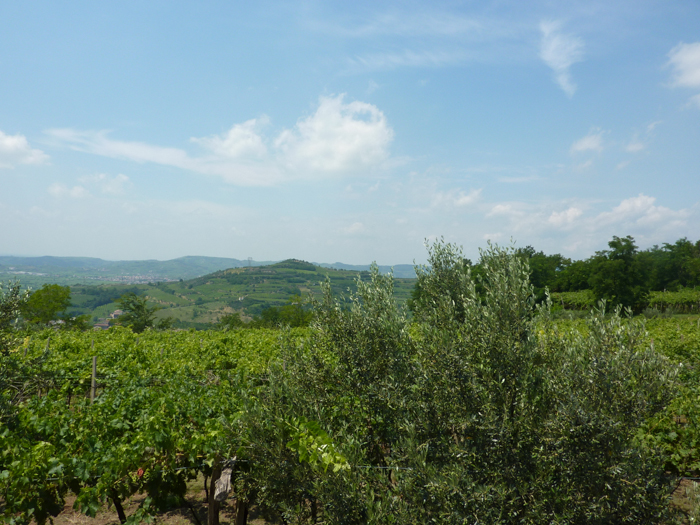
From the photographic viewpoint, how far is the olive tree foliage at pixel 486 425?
3.66 metres

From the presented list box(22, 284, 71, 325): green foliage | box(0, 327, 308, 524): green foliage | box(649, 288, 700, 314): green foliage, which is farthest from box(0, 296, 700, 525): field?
box(649, 288, 700, 314): green foliage

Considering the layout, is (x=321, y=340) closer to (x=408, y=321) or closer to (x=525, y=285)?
(x=408, y=321)

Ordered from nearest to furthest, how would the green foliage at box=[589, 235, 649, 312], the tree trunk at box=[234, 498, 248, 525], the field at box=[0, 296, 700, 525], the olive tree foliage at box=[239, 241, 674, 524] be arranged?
the olive tree foliage at box=[239, 241, 674, 524]
the field at box=[0, 296, 700, 525]
the tree trunk at box=[234, 498, 248, 525]
the green foliage at box=[589, 235, 649, 312]

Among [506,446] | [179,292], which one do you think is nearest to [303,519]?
[506,446]

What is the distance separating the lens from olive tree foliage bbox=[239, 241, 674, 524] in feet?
12.0

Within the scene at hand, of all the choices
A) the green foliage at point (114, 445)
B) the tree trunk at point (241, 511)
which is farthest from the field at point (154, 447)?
the tree trunk at point (241, 511)

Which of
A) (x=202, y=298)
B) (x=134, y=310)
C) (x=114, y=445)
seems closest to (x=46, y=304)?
(x=134, y=310)

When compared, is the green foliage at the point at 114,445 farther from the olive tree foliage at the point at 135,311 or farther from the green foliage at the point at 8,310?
the olive tree foliage at the point at 135,311

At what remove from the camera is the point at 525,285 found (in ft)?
14.7

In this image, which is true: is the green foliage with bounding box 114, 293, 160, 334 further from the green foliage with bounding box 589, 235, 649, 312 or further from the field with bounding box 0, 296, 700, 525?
the green foliage with bounding box 589, 235, 649, 312

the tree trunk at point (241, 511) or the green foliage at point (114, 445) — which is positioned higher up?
the green foliage at point (114, 445)

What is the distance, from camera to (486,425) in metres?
3.76

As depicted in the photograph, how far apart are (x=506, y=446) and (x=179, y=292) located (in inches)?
7900

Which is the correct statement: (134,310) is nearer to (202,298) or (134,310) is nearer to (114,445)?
(114,445)
